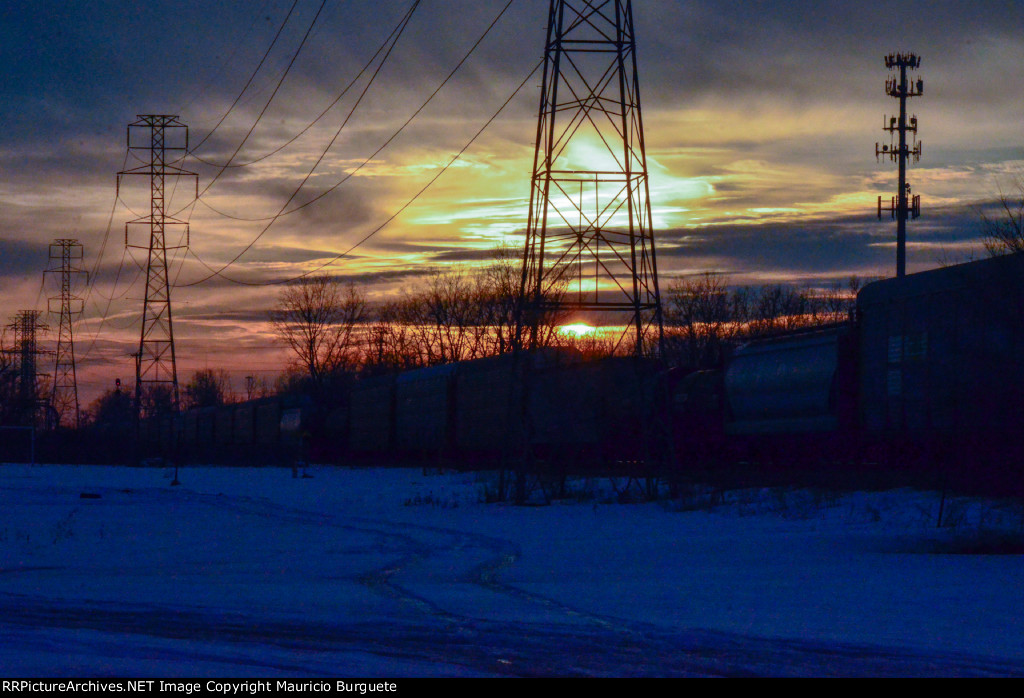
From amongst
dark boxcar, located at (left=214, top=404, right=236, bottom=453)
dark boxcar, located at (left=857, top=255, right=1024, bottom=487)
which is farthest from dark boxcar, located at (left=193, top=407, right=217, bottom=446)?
dark boxcar, located at (left=857, top=255, right=1024, bottom=487)

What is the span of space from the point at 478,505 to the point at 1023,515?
12140 mm

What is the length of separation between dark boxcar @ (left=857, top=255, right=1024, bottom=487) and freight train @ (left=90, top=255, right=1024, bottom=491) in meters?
0.03

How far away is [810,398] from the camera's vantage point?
21203mm

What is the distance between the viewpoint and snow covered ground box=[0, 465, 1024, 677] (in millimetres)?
6770

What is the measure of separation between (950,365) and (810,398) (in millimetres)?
5534

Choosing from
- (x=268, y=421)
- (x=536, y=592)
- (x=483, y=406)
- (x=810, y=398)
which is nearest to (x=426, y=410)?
(x=483, y=406)

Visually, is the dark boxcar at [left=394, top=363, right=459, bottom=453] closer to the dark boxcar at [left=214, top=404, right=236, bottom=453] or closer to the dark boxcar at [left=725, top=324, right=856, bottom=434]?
the dark boxcar at [left=725, top=324, right=856, bottom=434]

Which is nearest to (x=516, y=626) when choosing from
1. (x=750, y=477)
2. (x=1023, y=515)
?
(x=1023, y=515)

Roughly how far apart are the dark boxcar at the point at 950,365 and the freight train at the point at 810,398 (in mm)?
27

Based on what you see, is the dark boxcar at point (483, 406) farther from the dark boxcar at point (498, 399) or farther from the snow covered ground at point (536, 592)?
the snow covered ground at point (536, 592)

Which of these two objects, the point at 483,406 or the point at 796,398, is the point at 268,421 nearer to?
the point at 483,406

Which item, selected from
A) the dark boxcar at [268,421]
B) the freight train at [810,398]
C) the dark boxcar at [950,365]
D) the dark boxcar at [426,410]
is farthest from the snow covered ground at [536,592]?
the dark boxcar at [268,421]

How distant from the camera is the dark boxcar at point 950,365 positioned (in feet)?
41.2

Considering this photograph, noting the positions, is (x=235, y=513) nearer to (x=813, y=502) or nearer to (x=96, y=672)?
(x=813, y=502)
